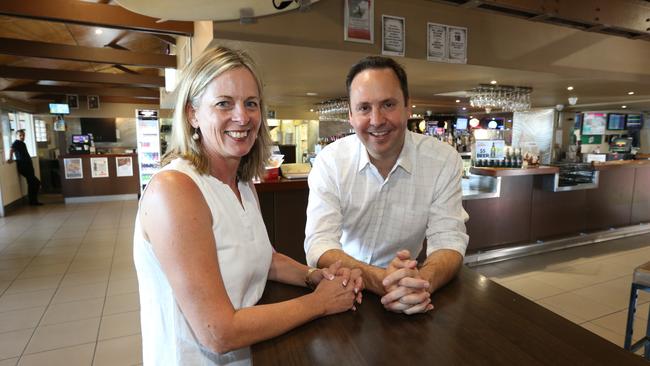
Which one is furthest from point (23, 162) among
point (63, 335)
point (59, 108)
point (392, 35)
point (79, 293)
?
point (392, 35)

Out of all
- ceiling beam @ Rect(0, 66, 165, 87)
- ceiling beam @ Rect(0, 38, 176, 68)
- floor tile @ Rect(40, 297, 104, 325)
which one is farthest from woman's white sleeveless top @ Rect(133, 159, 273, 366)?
ceiling beam @ Rect(0, 66, 165, 87)

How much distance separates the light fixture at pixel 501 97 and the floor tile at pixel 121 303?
17.1ft

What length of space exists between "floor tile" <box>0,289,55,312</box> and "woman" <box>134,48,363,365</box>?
339cm

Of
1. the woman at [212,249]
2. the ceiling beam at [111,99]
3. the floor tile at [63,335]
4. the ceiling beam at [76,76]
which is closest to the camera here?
the woman at [212,249]

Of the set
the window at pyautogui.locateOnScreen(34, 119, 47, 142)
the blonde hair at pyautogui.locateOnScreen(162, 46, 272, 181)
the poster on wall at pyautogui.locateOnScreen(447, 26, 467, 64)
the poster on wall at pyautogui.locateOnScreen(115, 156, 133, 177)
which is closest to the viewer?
the blonde hair at pyautogui.locateOnScreen(162, 46, 272, 181)

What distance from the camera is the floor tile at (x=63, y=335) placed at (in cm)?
282

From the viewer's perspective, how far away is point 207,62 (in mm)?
1140

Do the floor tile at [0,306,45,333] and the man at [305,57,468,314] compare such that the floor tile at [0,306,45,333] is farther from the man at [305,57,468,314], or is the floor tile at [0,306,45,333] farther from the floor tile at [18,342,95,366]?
the man at [305,57,468,314]

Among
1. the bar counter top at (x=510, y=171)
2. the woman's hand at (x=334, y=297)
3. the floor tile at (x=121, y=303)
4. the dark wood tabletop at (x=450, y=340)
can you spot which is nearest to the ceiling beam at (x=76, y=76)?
the floor tile at (x=121, y=303)

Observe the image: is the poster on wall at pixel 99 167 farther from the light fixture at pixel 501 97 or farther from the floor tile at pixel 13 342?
the light fixture at pixel 501 97

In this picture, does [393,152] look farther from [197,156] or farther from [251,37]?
[251,37]

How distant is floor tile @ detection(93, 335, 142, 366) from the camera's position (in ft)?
8.57

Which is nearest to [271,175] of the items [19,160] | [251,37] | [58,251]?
[251,37]

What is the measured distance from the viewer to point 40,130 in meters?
11.5
